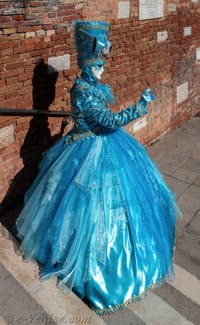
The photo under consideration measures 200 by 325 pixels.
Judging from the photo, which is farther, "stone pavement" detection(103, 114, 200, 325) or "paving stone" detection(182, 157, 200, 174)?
"paving stone" detection(182, 157, 200, 174)

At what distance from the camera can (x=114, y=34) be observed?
13.8 ft

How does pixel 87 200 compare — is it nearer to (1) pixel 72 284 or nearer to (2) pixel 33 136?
(1) pixel 72 284

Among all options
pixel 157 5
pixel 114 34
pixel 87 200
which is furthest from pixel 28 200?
pixel 157 5

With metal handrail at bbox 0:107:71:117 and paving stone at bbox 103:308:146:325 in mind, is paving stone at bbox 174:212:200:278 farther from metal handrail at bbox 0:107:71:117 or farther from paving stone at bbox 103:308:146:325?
metal handrail at bbox 0:107:71:117

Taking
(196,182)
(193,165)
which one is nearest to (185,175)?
(196,182)

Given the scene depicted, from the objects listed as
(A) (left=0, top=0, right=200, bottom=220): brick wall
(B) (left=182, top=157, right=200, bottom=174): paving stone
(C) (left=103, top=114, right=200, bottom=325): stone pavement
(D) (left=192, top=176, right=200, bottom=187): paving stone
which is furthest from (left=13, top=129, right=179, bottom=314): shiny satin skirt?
(B) (left=182, top=157, right=200, bottom=174): paving stone

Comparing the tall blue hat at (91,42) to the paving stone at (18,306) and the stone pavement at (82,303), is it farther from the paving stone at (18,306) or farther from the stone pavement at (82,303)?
the paving stone at (18,306)

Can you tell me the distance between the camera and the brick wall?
10.2ft

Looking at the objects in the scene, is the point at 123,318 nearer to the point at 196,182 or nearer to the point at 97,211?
the point at 97,211

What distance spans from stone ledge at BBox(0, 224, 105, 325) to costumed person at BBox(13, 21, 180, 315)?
0.06 meters

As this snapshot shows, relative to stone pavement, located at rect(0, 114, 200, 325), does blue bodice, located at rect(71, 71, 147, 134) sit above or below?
above

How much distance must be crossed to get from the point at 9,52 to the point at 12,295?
78.7 inches

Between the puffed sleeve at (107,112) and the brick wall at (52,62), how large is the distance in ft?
3.13

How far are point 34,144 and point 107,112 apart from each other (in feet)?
4.31
